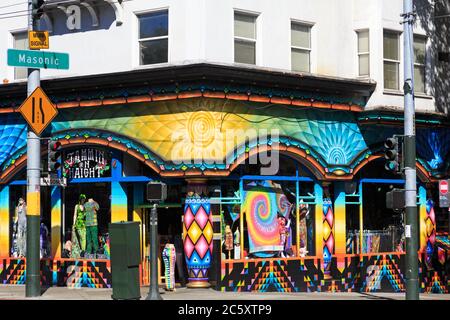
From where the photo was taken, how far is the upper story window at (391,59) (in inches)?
1244

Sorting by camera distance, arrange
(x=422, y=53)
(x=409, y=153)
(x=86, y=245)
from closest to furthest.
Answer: (x=409, y=153) → (x=86, y=245) → (x=422, y=53)

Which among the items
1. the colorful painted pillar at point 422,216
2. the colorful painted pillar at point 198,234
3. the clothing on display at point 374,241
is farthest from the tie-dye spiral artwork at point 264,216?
the colorful painted pillar at point 422,216

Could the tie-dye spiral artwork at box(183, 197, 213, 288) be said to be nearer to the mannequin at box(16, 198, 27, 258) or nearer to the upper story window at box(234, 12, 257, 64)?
the upper story window at box(234, 12, 257, 64)

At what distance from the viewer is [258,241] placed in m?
29.2

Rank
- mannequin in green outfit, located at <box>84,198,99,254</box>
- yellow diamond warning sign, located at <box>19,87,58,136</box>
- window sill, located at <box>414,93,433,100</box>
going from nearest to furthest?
yellow diamond warning sign, located at <box>19,87,58,136</box> < mannequin in green outfit, located at <box>84,198,99,254</box> < window sill, located at <box>414,93,433,100</box>

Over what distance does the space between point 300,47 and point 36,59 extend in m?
8.57

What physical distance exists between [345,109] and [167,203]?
6.08 m

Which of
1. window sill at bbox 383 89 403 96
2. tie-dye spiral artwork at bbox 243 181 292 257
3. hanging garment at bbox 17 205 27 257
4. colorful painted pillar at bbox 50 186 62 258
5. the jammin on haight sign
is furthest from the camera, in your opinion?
hanging garment at bbox 17 205 27 257

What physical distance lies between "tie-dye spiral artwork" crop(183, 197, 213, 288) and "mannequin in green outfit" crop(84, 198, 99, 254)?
332 cm

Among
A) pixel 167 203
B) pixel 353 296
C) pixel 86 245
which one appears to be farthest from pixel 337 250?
pixel 86 245

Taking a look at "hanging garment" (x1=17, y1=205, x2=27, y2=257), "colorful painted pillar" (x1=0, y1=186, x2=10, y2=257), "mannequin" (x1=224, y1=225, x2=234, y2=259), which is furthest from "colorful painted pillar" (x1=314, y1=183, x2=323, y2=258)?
"colorful painted pillar" (x1=0, y1=186, x2=10, y2=257)

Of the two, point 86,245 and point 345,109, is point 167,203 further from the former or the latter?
point 345,109

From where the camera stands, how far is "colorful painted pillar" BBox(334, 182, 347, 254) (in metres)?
31.1

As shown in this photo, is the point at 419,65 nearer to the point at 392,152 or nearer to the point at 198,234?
the point at 392,152
